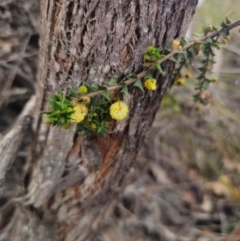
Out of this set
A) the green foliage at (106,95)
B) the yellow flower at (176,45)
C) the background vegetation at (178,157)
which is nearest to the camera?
the green foliage at (106,95)

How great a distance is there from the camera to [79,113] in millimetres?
700

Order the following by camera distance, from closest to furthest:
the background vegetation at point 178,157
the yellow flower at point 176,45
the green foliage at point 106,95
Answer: the green foliage at point 106,95 → the yellow flower at point 176,45 → the background vegetation at point 178,157

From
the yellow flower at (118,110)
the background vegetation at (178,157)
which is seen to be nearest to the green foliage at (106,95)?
the yellow flower at (118,110)

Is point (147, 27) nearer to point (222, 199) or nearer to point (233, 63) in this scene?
point (222, 199)

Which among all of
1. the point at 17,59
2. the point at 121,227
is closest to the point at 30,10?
the point at 17,59

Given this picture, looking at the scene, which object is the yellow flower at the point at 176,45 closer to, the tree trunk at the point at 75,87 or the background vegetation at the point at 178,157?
the tree trunk at the point at 75,87

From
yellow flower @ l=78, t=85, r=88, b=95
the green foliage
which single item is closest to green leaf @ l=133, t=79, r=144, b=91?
the green foliage

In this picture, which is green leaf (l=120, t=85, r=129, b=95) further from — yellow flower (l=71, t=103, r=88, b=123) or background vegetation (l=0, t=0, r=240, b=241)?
background vegetation (l=0, t=0, r=240, b=241)

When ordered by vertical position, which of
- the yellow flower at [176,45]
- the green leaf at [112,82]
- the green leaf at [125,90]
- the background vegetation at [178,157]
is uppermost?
the yellow flower at [176,45]

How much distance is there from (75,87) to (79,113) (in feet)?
0.51

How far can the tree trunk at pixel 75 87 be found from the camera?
0.74 meters

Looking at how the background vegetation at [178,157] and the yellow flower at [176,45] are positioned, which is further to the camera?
the background vegetation at [178,157]

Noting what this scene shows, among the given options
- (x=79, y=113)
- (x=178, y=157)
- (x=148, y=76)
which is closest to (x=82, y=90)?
(x=79, y=113)

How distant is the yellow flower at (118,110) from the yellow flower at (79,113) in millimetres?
61
